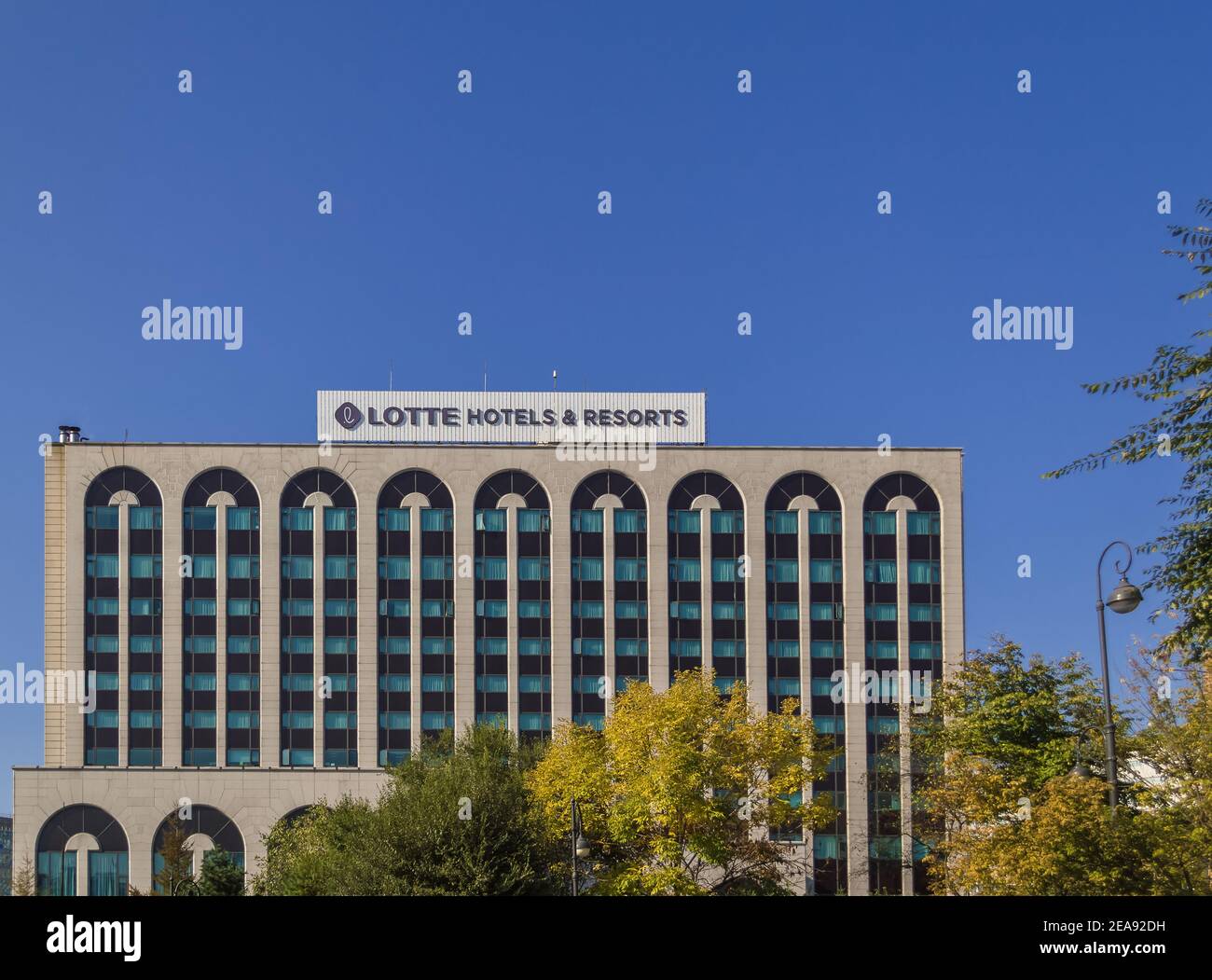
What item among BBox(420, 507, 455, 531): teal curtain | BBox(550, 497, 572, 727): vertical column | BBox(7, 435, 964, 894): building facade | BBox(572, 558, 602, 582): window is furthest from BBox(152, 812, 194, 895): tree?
BBox(572, 558, 602, 582): window

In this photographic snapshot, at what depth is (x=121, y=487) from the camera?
9700 cm

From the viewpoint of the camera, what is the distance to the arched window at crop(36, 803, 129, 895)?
9075 centimetres

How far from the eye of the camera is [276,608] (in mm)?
95875

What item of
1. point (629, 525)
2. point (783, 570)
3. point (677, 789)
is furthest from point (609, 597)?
point (677, 789)

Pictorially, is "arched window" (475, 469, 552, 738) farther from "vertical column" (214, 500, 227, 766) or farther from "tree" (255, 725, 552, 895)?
"tree" (255, 725, 552, 895)

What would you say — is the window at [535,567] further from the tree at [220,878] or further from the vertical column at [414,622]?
the tree at [220,878]

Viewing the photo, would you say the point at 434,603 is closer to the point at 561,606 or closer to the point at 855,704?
the point at 561,606

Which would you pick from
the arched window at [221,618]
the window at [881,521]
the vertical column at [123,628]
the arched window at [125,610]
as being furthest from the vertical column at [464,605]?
the window at [881,521]

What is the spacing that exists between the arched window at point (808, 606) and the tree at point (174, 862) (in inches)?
1559

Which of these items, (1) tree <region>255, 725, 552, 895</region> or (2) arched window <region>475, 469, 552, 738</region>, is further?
(2) arched window <region>475, 469, 552, 738</region>

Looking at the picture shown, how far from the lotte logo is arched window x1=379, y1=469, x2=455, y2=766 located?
5007 millimetres

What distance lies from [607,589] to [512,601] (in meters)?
6.75
